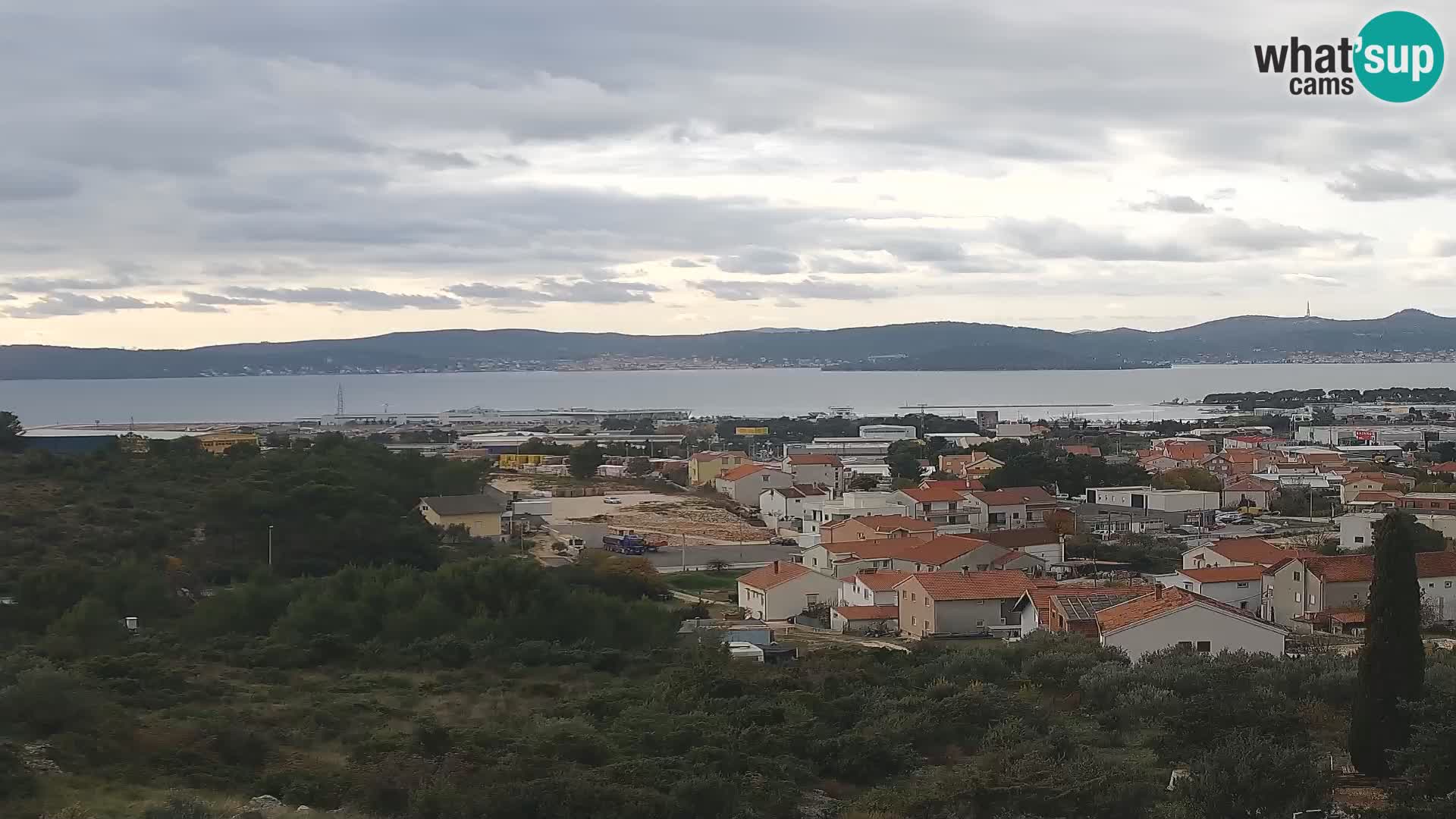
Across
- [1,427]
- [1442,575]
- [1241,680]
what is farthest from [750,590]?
[1,427]

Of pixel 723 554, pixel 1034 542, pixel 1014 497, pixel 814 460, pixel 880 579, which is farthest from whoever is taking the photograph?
pixel 814 460

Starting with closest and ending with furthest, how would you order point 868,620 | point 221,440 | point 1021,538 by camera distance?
point 868,620, point 1021,538, point 221,440

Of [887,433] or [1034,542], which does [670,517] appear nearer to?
[1034,542]

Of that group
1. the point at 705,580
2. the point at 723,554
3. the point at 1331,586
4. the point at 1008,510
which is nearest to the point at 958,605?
the point at 1331,586

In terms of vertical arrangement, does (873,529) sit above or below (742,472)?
below

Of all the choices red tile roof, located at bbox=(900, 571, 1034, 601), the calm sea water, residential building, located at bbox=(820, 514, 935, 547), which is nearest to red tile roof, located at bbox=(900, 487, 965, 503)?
residential building, located at bbox=(820, 514, 935, 547)

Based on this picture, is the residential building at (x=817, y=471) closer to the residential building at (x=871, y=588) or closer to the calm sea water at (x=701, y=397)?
the residential building at (x=871, y=588)

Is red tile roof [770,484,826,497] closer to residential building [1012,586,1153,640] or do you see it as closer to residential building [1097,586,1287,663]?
residential building [1012,586,1153,640]
